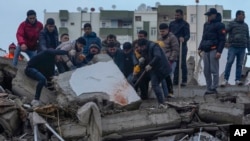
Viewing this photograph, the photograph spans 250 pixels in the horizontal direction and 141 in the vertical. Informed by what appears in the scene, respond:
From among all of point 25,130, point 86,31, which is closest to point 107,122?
point 25,130

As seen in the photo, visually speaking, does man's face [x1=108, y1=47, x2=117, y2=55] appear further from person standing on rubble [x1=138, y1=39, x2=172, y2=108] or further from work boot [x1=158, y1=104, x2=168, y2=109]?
work boot [x1=158, y1=104, x2=168, y2=109]

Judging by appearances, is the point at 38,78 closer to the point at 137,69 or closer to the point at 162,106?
the point at 137,69

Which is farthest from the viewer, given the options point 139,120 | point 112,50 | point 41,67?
point 112,50

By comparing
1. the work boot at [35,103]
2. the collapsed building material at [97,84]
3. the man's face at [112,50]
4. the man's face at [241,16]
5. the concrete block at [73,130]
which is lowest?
the concrete block at [73,130]

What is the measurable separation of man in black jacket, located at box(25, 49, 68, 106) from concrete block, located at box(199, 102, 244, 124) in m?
3.20

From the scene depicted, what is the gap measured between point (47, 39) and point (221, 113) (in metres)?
4.38

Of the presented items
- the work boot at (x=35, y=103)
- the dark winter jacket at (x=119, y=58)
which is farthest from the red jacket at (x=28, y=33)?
the work boot at (x=35, y=103)

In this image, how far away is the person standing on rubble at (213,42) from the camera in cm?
1414

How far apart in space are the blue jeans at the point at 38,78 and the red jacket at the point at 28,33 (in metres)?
1.35

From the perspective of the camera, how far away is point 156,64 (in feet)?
43.8

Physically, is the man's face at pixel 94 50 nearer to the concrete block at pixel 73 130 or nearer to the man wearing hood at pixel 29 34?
the man wearing hood at pixel 29 34

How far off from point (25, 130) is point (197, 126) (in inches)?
129

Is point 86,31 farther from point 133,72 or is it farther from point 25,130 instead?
point 25,130

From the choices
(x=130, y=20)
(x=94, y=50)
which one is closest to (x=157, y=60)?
(x=94, y=50)
